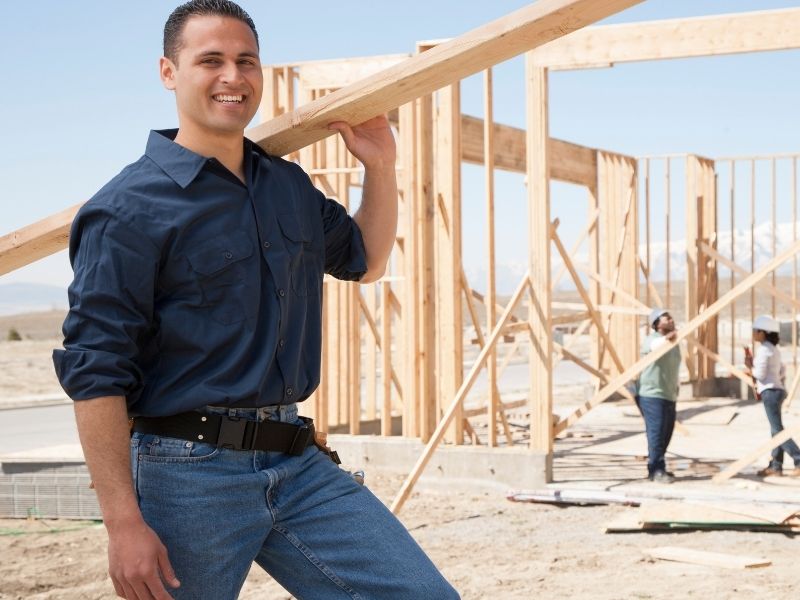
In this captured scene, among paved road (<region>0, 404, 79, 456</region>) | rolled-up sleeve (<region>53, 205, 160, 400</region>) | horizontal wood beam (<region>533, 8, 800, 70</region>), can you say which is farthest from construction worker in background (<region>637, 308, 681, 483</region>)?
rolled-up sleeve (<region>53, 205, 160, 400</region>)

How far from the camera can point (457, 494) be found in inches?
362

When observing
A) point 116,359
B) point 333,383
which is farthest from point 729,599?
point 333,383

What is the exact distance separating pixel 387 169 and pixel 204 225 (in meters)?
0.62

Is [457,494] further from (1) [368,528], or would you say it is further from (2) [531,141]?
(1) [368,528]

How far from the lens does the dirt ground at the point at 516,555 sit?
19.7ft

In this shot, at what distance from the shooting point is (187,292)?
87.7 inches

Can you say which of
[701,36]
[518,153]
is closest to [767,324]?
[701,36]

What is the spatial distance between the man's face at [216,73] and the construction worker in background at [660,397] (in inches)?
291

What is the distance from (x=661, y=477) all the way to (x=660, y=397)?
0.68 meters

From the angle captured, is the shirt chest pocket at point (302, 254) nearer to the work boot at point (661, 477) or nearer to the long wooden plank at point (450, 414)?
the long wooden plank at point (450, 414)

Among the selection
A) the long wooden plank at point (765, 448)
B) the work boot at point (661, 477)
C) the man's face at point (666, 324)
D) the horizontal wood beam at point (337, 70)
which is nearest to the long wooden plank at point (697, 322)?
the man's face at point (666, 324)

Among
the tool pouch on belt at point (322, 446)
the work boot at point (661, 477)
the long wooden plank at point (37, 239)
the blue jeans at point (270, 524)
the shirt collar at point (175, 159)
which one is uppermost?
the shirt collar at point (175, 159)

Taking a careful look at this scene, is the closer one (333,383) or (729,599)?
(729,599)

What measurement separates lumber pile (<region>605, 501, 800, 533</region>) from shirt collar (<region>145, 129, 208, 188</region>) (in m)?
5.72
